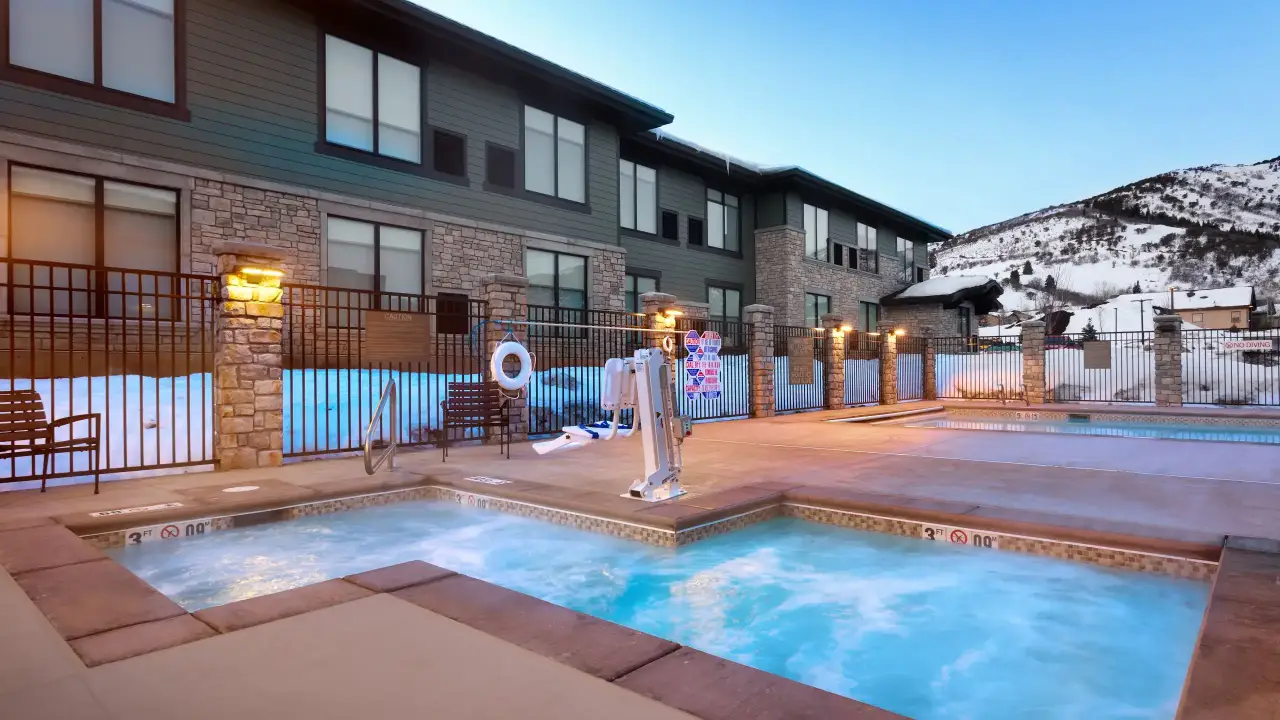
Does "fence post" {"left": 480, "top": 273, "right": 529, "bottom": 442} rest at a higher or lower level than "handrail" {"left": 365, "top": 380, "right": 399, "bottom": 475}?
higher

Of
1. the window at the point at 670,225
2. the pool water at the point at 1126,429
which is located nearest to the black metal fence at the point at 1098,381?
the pool water at the point at 1126,429

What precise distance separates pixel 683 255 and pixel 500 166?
6.68 m

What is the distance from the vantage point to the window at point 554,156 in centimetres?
1530

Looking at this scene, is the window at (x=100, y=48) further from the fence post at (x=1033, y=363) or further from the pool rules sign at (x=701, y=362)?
the fence post at (x=1033, y=363)

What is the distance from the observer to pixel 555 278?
618 inches

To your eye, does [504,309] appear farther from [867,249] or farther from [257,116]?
[867,249]

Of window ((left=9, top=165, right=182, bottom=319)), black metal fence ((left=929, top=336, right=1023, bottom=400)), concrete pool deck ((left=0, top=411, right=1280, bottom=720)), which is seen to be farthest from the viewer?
black metal fence ((left=929, top=336, right=1023, bottom=400))

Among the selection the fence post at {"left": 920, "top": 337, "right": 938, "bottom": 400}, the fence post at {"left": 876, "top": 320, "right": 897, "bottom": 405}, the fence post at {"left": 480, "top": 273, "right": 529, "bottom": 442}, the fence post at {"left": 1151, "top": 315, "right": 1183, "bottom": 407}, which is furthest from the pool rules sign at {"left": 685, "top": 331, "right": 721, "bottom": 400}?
the fence post at {"left": 1151, "top": 315, "right": 1183, "bottom": 407}

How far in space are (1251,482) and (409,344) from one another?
956cm

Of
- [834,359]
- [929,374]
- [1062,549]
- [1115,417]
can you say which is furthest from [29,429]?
[929,374]

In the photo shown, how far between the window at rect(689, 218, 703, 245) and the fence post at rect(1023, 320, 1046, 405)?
967 cm

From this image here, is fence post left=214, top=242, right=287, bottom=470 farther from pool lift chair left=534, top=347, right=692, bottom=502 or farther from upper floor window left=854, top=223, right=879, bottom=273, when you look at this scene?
upper floor window left=854, top=223, right=879, bottom=273

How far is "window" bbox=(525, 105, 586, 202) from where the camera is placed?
1530 centimetres

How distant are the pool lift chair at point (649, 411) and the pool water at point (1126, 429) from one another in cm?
911
